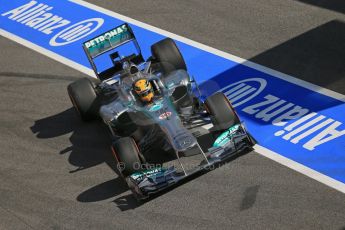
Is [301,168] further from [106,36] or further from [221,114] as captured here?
[106,36]

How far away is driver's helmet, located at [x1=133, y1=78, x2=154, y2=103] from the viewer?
13055 millimetres

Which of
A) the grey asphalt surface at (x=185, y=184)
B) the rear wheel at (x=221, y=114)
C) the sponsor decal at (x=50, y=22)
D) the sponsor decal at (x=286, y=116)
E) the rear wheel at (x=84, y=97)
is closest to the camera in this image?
the grey asphalt surface at (x=185, y=184)

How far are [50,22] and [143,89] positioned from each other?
253 inches

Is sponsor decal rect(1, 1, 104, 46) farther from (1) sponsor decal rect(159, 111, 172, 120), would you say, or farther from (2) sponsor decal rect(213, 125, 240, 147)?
(2) sponsor decal rect(213, 125, 240, 147)

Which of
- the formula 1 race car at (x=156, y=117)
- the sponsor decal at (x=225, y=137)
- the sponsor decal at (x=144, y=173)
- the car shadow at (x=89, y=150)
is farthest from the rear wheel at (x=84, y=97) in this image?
the sponsor decal at (x=225, y=137)

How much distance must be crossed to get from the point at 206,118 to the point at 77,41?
553 cm

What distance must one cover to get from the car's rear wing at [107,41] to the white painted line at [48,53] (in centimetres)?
179

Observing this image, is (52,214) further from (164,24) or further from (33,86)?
(164,24)

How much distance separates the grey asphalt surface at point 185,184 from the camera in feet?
37.9

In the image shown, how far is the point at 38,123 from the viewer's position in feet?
48.8

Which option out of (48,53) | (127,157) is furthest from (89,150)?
(48,53)

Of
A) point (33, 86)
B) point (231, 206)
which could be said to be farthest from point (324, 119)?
point (33, 86)

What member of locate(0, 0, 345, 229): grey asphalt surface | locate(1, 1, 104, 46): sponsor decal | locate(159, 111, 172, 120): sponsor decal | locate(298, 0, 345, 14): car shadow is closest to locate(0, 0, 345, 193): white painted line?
locate(0, 0, 345, 229): grey asphalt surface

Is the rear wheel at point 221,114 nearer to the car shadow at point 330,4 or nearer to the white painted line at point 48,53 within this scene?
the white painted line at point 48,53
